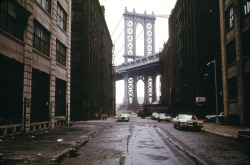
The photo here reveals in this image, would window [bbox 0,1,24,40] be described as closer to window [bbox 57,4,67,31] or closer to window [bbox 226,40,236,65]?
window [bbox 57,4,67,31]

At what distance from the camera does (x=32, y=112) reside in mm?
21500

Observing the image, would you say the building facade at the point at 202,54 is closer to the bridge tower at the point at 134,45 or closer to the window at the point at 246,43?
the window at the point at 246,43

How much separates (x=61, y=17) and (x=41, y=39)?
7374 mm

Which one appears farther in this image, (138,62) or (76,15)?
(138,62)

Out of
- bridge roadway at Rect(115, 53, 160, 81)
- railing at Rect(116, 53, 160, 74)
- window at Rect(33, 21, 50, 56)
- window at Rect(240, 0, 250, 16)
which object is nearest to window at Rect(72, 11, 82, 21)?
window at Rect(33, 21, 50, 56)

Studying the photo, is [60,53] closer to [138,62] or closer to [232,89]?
[232,89]

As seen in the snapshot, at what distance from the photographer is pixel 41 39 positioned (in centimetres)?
2350

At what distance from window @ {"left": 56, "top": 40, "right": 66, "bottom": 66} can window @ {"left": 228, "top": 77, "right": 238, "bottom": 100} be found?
727 inches

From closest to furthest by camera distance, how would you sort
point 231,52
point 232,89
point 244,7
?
point 244,7
point 232,89
point 231,52

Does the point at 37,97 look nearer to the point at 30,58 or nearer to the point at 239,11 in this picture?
the point at 30,58

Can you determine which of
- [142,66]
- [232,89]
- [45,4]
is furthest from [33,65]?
[142,66]

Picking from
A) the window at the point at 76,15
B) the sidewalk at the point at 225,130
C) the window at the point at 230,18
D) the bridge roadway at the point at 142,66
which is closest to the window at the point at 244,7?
the window at the point at 230,18

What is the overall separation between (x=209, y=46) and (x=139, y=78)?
106714 millimetres

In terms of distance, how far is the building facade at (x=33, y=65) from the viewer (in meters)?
17.0
